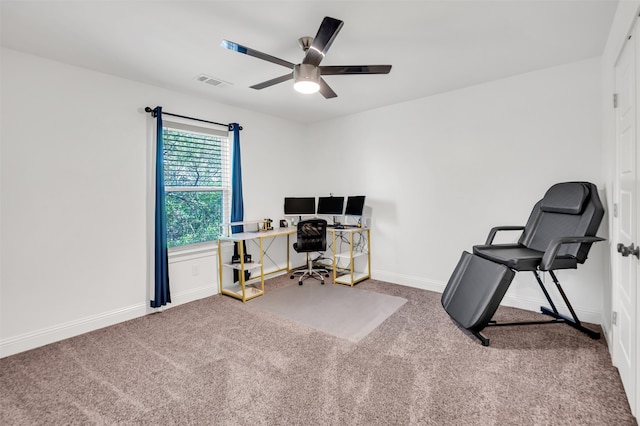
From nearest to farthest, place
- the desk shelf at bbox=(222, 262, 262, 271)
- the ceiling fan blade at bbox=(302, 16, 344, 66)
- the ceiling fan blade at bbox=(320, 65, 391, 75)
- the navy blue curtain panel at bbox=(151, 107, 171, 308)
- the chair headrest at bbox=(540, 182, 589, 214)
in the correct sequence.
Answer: the ceiling fan blade at bbox=(302, 16, 344, 66) → the ceiling fan blade at bbox=(320, 65, 391, 75) → the chair headrest at bbox=(540, 182, 589, 214) → the navy blue curtain panel at bbox=(151, 107, 171, 308) → the desk shelf at bbox=(222, 262, 262, 271)

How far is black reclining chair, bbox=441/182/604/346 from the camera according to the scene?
7.73 feet

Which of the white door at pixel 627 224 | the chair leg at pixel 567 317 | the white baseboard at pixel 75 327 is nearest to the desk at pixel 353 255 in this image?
the white baseboard at pixel 75 327

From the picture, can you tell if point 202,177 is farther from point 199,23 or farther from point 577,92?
point 577,92

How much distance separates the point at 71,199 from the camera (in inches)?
112

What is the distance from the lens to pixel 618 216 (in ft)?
6.88

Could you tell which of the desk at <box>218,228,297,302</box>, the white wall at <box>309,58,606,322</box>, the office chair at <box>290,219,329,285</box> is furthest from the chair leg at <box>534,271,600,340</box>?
the desk at <box>218,228,297,302</box>

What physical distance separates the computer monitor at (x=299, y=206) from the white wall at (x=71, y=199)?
6.22 feet

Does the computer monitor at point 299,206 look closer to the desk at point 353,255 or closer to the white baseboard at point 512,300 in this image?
the desk at point 353,255

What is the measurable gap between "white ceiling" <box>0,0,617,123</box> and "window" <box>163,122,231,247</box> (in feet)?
2.24

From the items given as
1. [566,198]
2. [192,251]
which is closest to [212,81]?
[192,251]

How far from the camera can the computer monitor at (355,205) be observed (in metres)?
4.43

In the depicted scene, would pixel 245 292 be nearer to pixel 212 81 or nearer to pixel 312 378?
pixel 312 378

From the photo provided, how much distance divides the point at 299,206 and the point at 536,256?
3313 millimetres

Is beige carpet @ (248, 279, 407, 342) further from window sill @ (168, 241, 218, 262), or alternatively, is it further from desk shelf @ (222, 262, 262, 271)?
window sill @ (168, 241, 218, 262)
